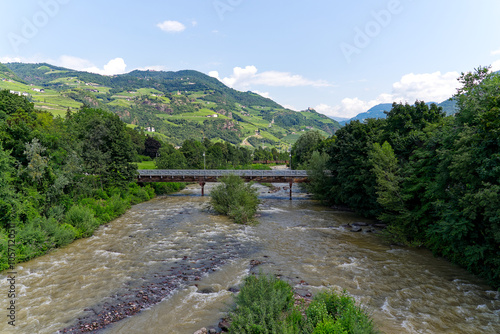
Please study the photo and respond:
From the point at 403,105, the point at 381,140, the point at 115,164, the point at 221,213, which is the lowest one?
the point at 221,213

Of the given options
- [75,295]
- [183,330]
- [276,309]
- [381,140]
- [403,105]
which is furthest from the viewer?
[381,140]

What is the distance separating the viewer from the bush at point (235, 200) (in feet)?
117

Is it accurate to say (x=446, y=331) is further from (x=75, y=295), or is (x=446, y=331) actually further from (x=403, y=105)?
(x=403, y=105)

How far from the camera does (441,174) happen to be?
19.4 metres

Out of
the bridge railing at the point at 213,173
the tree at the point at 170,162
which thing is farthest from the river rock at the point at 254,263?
the tree at the point at 170,162

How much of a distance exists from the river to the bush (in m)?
3.85

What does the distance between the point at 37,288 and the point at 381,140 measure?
3615 centimetres

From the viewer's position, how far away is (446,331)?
12539 millimetres

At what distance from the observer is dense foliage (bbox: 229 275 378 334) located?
8.73 metres

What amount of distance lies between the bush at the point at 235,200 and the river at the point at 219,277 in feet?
12.6

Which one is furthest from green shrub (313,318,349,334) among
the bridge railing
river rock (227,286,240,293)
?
the bridge railing

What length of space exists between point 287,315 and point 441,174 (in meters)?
16.2

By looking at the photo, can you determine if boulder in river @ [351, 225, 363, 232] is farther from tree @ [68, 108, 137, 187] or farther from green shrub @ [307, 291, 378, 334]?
tree @ [68, 108, 137, 187]

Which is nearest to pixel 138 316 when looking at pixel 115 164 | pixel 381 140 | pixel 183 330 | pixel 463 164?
pixel 183 330
